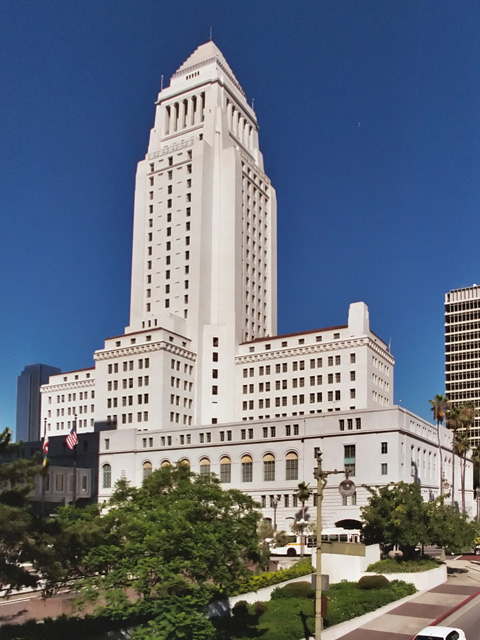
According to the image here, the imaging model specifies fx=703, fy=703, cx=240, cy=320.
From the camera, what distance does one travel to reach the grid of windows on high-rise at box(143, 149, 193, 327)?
113750 millimetres

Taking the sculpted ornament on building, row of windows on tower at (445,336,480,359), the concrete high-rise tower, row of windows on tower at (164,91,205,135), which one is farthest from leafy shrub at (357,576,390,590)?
row of windows on tower at (445,336,480,359)

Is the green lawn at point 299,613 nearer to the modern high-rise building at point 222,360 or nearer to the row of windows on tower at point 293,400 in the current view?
the modern high-rise building at point 222,360

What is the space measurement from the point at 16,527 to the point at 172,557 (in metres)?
6.70

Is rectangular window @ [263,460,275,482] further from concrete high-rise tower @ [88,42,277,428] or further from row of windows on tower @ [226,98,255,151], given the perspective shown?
row of windows on tower @ [226,98,255,151]

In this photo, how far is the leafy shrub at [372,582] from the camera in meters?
46.1

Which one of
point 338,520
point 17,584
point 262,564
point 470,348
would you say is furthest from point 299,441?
point 470,348

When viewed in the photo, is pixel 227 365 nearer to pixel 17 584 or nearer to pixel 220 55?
pixel 220 55

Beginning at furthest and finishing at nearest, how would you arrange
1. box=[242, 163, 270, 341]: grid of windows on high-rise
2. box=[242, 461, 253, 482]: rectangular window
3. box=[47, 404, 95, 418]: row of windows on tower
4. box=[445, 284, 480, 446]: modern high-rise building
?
box=[445, 284, 480, 446]: modern high-rise building < box=[47, 404, 95, 418]: row of windows on tower < box=[242, 163, 270, 341]: grid of windows on high-rise < box=[242, 461, 253, 482]: rectangular window

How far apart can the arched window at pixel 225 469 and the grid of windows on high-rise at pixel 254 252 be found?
28.0m

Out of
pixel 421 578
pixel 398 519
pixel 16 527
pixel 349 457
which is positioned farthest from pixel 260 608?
pixel 349 457

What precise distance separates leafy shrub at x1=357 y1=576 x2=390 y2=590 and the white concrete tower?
61.7 metres

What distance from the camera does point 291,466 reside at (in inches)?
3376

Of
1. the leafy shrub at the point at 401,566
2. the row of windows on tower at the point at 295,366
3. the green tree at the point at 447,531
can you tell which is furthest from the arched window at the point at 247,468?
the leafy shrub at the point at 401,566

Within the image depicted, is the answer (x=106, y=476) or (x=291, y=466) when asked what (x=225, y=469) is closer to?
(x=291, y=466)
